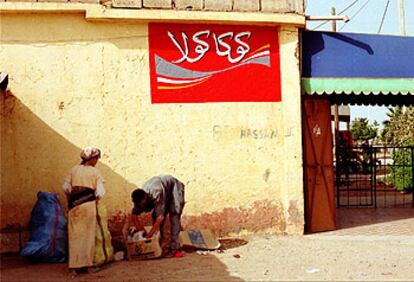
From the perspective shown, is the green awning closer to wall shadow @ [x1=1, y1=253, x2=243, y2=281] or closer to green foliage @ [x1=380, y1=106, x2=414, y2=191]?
wall shadow @ [x1=1, y1=253, x2=243, y2=281]

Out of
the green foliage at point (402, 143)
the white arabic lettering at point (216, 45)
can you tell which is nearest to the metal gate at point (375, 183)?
the green foliage at point (402, 143)

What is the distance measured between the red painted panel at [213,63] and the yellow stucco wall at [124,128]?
0.44ft

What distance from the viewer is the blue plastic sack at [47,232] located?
692cm

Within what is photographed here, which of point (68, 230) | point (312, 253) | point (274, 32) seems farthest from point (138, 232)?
point (274, 32)

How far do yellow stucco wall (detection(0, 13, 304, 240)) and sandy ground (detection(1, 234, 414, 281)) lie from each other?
913 mm

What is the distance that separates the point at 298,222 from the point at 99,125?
3578 millimetres

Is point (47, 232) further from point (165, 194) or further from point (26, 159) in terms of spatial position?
point (165, 194)

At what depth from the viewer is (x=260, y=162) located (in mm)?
8602

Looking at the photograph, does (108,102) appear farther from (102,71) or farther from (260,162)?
(260,162)

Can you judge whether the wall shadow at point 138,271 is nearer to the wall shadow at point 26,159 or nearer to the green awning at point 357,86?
the wall shadow at point 26,159

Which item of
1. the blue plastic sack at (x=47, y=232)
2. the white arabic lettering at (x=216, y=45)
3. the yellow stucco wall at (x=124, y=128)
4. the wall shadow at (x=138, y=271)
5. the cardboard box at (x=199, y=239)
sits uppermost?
the white arabic lettering at (x=216, y=45)

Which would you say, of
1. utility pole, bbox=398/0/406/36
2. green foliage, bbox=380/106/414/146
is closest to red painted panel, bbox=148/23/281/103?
green foliage, bbox=380/106/414/146

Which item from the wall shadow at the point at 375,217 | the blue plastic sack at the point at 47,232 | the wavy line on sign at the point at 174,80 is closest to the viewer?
the blue plastic sack at the point at 47,232

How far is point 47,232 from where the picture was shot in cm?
702
